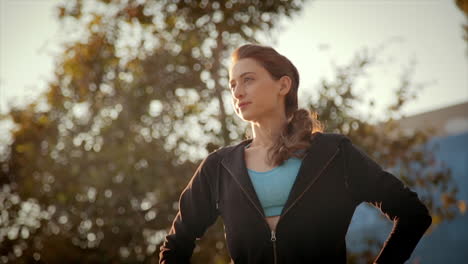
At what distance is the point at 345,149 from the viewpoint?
7.04ft

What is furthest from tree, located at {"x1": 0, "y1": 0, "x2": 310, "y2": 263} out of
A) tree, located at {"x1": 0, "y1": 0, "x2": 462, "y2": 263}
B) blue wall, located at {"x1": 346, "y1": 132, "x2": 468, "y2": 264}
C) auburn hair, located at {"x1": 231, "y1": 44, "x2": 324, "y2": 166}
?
blue wall, located at {"x1": 346, "y1": 132, "x2": 468, "y2": 264}

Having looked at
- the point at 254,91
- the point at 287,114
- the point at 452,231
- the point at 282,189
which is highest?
the point at 254,91

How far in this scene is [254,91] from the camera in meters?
2.33

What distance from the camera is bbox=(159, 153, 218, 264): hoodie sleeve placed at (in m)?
2.32

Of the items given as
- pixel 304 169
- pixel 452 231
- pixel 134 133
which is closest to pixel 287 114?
pixel 304 169

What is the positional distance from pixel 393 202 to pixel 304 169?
1.44 feet

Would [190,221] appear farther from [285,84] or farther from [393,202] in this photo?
[393,202]

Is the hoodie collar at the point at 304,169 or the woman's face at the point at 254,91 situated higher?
the woman's face at the point at 254,91

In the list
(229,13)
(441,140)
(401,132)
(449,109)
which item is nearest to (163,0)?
(229,13)

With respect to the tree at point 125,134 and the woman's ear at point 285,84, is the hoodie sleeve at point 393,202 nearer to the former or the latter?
the woman's ear at point 285,84

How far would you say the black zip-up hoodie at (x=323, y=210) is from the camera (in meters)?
1.96

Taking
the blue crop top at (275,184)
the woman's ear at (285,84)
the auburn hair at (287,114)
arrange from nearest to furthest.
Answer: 1. the blue crop top at (275,184)
2. the auburn hair at (287,114)
3. the woman's ear at (285,84)

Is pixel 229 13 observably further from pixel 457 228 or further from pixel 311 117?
pixel 457 228

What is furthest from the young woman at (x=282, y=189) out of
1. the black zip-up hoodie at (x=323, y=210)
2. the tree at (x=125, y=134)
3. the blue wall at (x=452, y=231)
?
the blue wall at (x=452, y=231)
